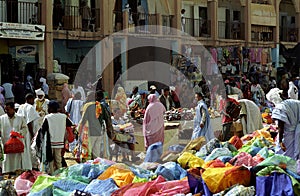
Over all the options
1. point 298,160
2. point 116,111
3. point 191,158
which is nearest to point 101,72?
point 116,111

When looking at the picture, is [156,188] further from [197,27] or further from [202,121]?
[197,27]

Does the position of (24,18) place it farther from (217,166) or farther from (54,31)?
(217,166)

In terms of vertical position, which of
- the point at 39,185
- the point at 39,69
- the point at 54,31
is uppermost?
the point at 54,31

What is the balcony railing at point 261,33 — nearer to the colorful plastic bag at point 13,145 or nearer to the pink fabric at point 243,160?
the colorful plastic bag at point 13,145

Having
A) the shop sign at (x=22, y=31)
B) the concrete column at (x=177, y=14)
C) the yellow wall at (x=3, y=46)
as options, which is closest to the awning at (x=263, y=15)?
the concrete column at (x=177, y=14)

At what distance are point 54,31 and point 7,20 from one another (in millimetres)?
1614

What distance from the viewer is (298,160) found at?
7.14 m

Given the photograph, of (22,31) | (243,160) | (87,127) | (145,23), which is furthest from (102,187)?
(145,23)

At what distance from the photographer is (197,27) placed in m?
27.5

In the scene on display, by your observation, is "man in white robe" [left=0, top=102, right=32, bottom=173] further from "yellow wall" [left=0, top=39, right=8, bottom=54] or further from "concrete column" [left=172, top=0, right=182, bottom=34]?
"concrete column" [left=172, top=0, right=182, bottom=34]

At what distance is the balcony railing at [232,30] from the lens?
2941cm

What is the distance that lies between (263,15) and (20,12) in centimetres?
1430

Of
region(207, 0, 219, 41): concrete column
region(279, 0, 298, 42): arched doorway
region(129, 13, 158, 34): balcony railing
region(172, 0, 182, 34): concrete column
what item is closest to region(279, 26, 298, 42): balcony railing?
region(279, 0, 298, 42): arched doorway

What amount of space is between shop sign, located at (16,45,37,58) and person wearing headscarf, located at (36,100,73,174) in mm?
10623
